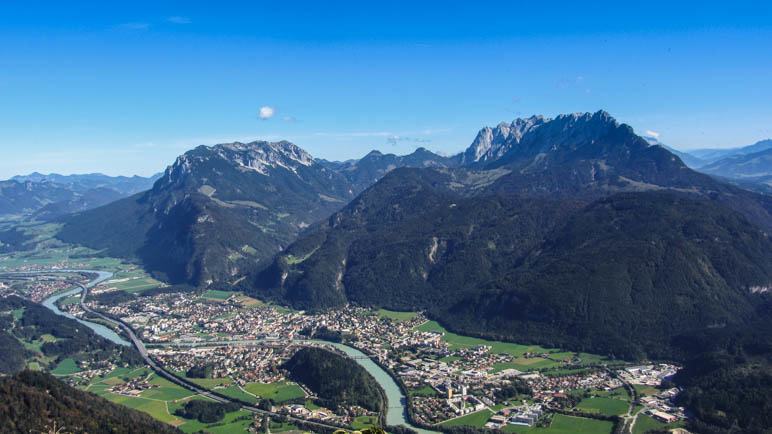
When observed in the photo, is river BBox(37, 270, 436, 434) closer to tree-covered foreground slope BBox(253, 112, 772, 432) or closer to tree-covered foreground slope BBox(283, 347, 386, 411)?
tree-covered foreground slope BBox(283, 347, 386, 411)

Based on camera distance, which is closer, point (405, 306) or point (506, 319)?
point (506, 319)

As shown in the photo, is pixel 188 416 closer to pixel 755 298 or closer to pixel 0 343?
pixel 0 343

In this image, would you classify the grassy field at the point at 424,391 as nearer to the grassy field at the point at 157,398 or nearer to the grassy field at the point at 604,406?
the grassy field at the point at 604,406

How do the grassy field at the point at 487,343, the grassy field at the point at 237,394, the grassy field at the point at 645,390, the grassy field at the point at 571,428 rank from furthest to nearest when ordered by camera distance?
the grassy field at the point at 487,343
the grassy field at the point at 237,394
the grassy field at the point at 645,390
the grassy field at the point at 571,428

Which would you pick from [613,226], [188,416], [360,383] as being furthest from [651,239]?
[188,416]

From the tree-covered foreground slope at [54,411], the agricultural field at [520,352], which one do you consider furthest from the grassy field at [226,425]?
the agricultural field at [520,352]

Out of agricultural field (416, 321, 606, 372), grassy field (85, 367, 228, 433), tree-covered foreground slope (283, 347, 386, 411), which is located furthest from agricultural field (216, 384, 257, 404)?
agricultural field (416, 321, 606, 372)

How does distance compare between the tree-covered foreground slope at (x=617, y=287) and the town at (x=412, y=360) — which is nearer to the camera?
the town at (x=412, y=360)

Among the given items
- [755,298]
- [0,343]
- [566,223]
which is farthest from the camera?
[566,223]
